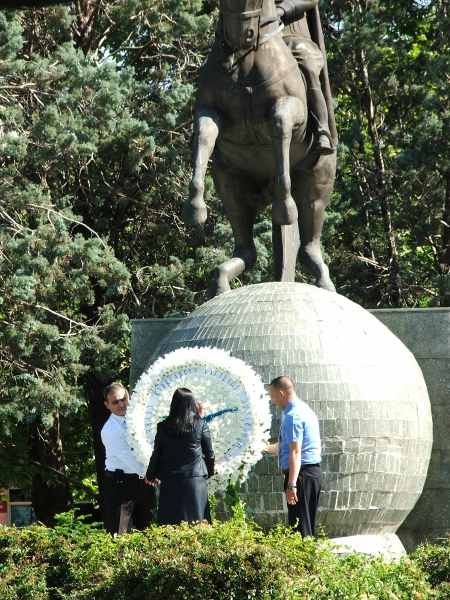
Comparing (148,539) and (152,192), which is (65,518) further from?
(152,192)

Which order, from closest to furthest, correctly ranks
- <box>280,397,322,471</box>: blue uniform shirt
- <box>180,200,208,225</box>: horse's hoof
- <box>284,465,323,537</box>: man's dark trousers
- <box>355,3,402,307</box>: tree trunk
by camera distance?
<box>280,397,322,471</box>: blue uniform shirt
<box>284,465,323,537</box>: man's dark trousers
<box>180,200,208,225</box>: horse's hoof
<box>355,3,402,307</box>: tree trunk

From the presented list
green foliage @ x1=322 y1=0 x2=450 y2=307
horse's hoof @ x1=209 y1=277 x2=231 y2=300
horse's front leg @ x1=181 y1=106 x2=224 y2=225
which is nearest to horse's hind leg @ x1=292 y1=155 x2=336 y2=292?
horse's hoof @ x1=209 y1=277 x2=231 y2=300

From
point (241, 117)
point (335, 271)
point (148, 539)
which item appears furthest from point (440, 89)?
point (148, 539)

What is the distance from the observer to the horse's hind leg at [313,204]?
910 centimetres

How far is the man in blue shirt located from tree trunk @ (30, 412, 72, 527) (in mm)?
10498

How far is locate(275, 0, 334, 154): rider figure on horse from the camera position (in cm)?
870

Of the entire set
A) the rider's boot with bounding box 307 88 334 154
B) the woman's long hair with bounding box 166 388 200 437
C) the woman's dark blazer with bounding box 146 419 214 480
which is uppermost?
the rider's boot with bounding box 307 88 334 154

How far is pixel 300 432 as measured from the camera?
618 centimetres

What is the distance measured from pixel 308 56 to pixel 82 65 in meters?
7.19

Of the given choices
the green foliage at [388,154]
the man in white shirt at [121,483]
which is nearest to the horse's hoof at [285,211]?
the man in white shirt at [121,483]

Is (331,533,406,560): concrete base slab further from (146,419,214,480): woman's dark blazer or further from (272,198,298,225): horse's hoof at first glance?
(272,198,298,225): horse's hoof

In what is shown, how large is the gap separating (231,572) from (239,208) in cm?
510

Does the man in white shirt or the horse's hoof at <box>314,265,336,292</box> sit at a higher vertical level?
the horse's hoof at <box>314,265,336,292</box>

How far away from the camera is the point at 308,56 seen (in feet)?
28.7
